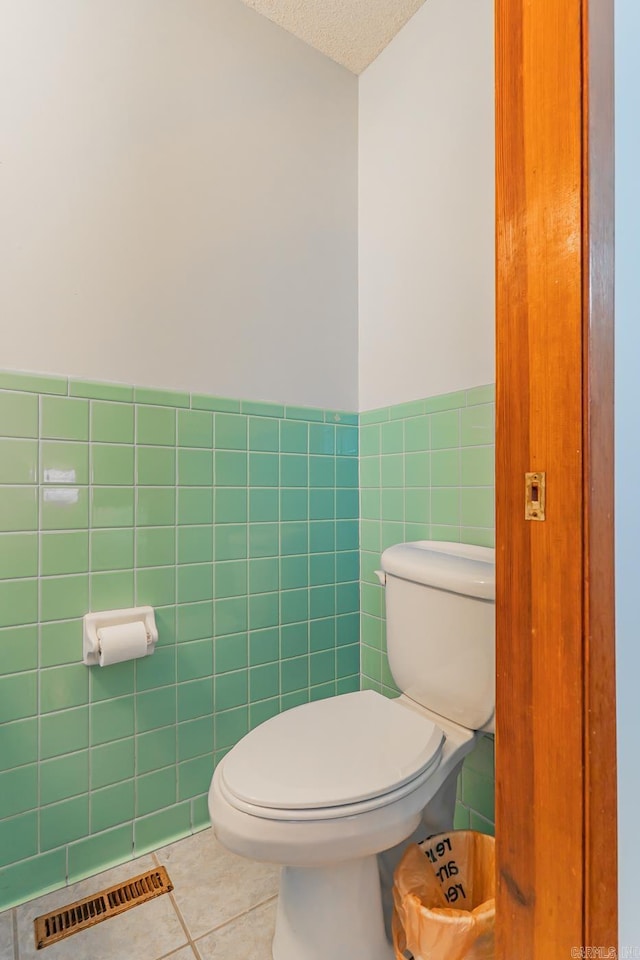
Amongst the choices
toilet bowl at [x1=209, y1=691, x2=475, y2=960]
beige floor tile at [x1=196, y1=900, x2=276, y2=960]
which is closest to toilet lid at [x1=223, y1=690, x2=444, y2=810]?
toilet bowl at [x1=209, y1=691, x2=475, y2=960]

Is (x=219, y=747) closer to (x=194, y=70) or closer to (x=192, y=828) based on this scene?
(x=192, y=828)

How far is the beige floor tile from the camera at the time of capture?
0.97 metres

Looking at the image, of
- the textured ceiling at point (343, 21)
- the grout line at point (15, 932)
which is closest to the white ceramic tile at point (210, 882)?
the grout line at point (15, 932)

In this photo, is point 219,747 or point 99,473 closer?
point 99,473

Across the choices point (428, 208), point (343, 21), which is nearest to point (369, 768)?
point (428, 208)

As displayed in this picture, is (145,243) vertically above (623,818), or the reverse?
(145,243)

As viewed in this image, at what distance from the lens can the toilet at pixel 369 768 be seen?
80cm

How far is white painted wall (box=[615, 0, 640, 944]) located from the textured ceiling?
121 centimetres

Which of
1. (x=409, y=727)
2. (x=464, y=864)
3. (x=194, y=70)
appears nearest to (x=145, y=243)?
(x=194, y=70)

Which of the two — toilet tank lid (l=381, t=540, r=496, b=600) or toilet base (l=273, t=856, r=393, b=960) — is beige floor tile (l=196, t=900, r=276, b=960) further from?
toilet tank lid (l=381, t=540, r=496, b=600)

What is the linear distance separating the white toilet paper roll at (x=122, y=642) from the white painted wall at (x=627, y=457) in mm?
990

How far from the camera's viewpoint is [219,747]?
1.37 m

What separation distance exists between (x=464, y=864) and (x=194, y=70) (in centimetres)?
206

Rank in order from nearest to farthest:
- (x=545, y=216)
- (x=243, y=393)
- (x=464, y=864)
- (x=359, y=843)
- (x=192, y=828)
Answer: (x=545, y=216) < (x=359, y=843) < (x=464, y=864) < (x=192, y=828) < (x=243, y=393)
